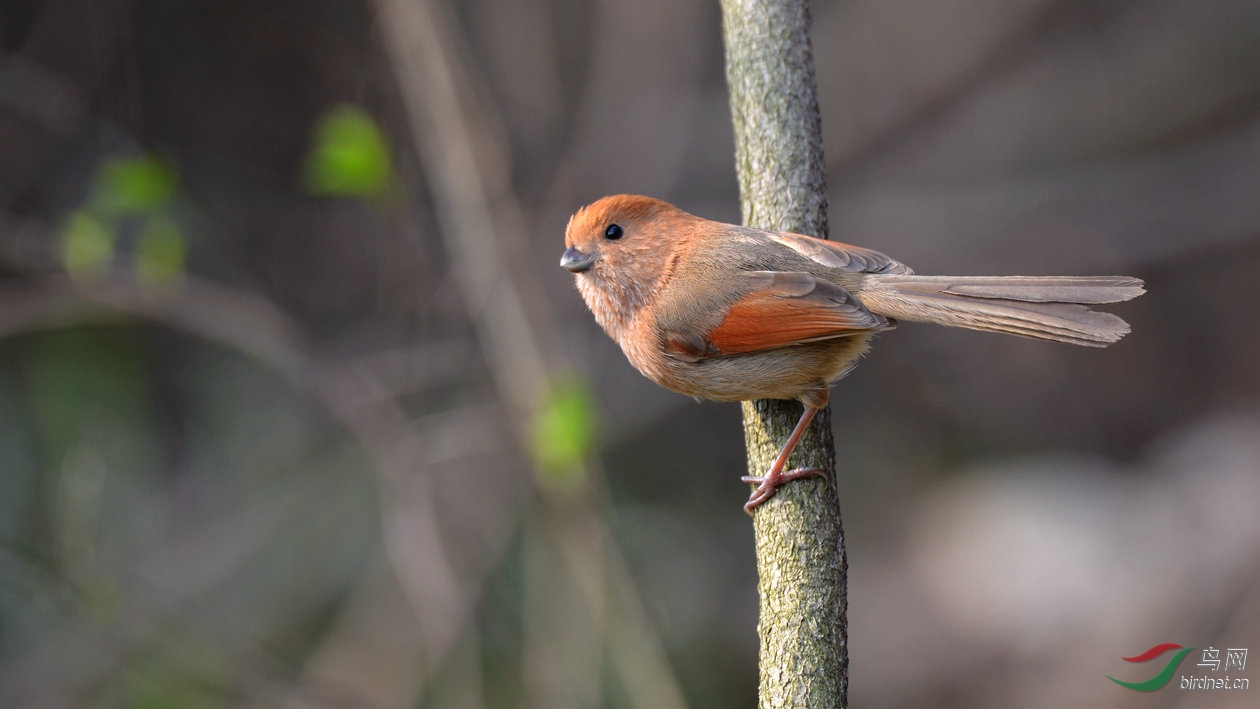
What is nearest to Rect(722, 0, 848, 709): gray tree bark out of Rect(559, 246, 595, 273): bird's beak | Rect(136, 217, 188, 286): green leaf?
Rect(559, 246, 595, 273): bird's beak

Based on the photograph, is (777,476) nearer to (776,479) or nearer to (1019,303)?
(776,479)

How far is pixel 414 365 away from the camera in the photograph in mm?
5773

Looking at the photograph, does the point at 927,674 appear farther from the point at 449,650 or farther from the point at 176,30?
the point at 176,30

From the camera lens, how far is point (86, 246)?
429 centimetres

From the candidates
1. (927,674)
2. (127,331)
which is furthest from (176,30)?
(927,674)

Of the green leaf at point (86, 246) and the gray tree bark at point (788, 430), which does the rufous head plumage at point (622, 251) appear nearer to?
the gray tree bark at point (788, 430)

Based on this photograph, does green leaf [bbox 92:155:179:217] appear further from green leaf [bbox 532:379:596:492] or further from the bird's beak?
the bird's beak

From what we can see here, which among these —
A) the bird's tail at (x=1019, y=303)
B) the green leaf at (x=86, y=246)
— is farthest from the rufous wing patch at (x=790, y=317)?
the green leaf at (x=86, y=246)

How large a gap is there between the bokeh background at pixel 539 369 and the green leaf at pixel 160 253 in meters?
0.03

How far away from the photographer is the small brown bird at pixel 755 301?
299cm

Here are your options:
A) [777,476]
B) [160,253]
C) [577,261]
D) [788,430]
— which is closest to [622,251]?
A: [577,261]

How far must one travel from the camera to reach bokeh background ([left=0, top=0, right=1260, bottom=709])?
5.11 m

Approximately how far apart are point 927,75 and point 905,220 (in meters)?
1.17

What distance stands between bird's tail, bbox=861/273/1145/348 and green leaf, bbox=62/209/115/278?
133 inches
